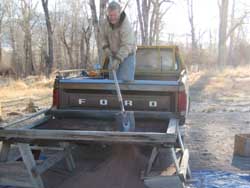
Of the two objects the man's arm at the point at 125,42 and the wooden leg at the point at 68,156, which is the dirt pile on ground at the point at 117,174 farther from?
the man's arm at the point at 125,42

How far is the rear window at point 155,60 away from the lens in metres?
8.29

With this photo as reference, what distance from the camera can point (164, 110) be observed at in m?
5.73

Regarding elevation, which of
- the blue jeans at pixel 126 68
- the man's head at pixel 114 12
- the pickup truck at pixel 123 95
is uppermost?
the man's head at pixel 114 12

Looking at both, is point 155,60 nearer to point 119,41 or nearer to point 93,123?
point 119,41

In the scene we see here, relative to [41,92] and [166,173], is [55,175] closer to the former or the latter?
[166,173]

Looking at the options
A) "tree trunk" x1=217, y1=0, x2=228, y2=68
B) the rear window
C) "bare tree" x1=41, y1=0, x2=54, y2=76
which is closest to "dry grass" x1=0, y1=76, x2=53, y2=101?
"bare tree" x1=41, y1=0, x2=54, y2=76

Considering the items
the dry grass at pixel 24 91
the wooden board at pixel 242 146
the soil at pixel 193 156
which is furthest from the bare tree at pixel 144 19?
the wooden board at pixel 242 146

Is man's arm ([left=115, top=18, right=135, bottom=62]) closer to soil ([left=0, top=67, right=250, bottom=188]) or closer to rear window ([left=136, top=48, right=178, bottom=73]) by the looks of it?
soil ([left=0, top=67, right=250, bottom=188])

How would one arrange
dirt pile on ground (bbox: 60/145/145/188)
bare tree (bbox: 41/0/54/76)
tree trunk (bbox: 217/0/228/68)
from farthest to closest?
tree trunk (bbox: 217/0/228/68) < bare tree (bbox: 41/0/54/76) < dirt pile on ground (bbox: 60/145/145/188)

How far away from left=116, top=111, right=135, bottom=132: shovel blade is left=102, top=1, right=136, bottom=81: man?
2.73 feet

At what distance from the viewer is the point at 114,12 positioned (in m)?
5.67

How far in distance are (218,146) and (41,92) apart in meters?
12.3

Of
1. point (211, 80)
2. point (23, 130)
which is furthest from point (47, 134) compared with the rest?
point (211, 80)

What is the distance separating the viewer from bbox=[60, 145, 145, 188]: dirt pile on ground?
4852 millimetres
